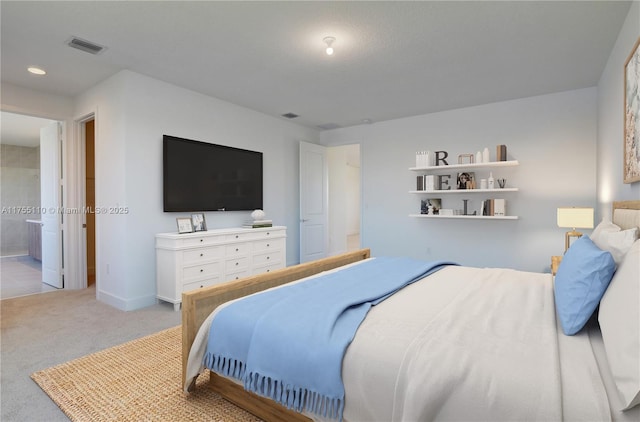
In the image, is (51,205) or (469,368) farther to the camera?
(51,205)

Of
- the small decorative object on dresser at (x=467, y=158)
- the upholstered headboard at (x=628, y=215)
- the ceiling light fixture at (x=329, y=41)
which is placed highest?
the ceiling light fixture at (x=329, y=41)

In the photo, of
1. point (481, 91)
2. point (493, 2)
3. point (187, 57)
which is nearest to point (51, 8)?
point (187, 57)

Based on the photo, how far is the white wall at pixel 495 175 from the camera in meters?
4.28

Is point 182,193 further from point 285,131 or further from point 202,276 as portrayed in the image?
point 285,131

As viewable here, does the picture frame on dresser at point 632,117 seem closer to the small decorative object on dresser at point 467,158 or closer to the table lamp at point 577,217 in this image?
the table lamp at point 577,217

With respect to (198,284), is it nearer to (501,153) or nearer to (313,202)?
(313,202)

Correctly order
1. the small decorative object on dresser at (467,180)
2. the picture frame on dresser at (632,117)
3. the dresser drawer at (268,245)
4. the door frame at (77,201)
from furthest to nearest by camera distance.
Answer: the small decorative object on dresser at (467,180), the dresser drawer at (268,245), the door frame at (77,201), the picture frame on dresser at (632,117)

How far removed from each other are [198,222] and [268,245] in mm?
997

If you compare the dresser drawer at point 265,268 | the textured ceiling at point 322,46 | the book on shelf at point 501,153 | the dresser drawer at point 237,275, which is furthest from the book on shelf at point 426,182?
the dresser drawer at point 237,275

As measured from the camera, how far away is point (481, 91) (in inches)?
167

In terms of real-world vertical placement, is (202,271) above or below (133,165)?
below

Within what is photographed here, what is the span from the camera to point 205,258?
3816mm

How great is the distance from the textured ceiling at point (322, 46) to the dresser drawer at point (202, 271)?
212cm

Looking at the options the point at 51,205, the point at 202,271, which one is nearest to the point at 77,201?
the point at 51,205
